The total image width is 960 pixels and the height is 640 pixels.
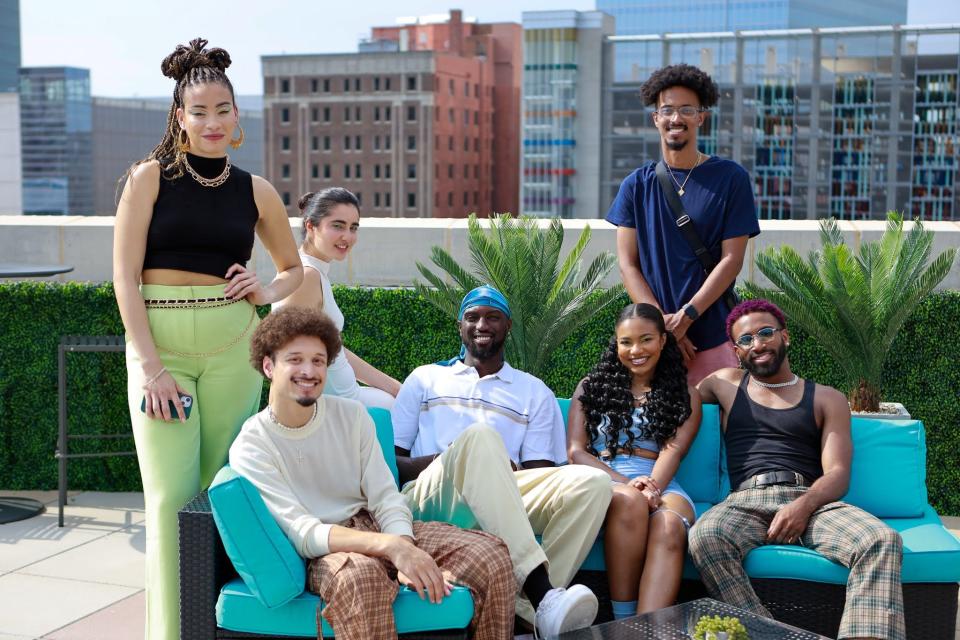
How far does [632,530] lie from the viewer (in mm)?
3779

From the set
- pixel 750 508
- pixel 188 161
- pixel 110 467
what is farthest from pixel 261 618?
pixel 110 467

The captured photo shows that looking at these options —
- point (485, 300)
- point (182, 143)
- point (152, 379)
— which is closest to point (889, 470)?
point (485, 300)

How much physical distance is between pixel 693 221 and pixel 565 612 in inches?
72.5

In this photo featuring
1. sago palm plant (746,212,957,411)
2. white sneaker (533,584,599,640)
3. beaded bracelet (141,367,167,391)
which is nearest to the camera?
white sneaker (533,584,599,640)


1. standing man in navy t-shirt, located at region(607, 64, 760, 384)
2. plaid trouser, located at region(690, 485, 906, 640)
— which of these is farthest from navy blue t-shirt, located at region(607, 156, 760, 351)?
plaid trouser, located at region(690, 485, 906, 640)

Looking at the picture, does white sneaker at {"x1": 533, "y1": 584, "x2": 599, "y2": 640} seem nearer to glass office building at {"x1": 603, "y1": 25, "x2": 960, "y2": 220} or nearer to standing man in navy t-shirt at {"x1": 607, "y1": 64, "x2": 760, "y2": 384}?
standing man in navy t-shirt at {"x1": 607, "y1": 64, "x2": 760, "y2": 384}

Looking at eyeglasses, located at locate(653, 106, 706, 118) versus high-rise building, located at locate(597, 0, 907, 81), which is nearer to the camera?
eyeglasses, located at locate(653, 106, 706, 118)

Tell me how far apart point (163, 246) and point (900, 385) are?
4260 mm

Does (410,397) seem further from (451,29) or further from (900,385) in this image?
(451,29)

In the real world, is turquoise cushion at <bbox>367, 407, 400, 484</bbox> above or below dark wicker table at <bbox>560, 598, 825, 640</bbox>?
above

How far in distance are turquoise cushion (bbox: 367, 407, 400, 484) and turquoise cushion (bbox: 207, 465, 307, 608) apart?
2.67 feet

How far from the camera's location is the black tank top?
4156 millimetres

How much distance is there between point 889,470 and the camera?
429 centimetres

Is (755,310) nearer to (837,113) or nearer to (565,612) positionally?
(565,612)
